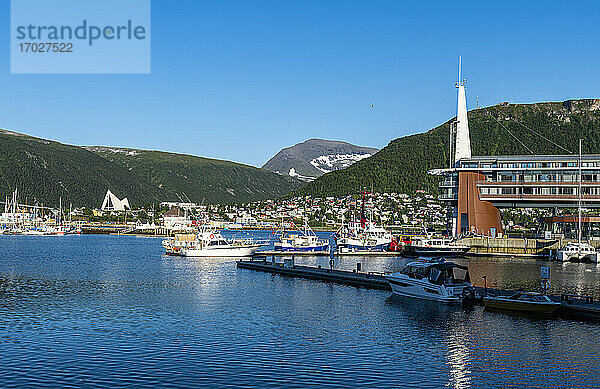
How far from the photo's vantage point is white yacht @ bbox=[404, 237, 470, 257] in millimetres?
147000

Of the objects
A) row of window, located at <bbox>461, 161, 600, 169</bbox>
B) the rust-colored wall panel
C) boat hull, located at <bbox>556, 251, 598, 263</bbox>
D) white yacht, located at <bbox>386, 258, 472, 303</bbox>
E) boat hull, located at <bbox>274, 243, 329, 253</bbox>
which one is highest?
row of window, located at <bbox>461, 161, 600, 169</bbox>

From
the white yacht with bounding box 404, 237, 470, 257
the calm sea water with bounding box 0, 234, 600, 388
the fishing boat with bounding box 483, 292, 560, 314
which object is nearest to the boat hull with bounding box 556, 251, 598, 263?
→ the white yacht with bounding box 404, 237, 470, 257

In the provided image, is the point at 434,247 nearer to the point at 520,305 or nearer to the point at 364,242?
the point at 364,242

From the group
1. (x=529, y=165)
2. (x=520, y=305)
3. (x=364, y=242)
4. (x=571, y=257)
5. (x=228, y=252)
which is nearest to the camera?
(x=520, y=305)

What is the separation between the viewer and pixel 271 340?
5012 cm

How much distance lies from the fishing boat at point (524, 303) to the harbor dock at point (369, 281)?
133cm

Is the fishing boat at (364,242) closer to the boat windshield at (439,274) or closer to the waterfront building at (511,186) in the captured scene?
the waterfront building at (511,186)

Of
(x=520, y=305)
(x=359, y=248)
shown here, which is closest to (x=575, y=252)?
(x=359, y=248)

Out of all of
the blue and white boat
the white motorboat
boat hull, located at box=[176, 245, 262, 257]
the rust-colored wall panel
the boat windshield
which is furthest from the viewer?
the rust-colored wall panel

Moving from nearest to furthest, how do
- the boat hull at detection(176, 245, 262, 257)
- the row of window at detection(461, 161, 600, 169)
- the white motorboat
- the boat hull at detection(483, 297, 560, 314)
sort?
the boat hull at detection(483, 297, 560, 314), the white motorboat, the boat hull at detection(176, 245, 262, 257), the row of window at detection(461, 161, 600, 169)

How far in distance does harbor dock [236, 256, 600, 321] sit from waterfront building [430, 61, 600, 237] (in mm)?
58416

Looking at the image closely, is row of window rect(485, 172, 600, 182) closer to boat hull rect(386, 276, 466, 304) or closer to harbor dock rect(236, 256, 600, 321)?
harbor dock rect(236, 256, 600, 321)

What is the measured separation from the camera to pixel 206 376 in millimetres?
39719

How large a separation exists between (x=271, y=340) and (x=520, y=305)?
25.0m
